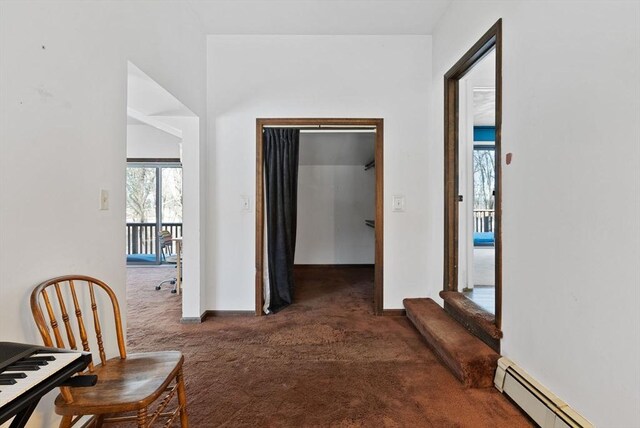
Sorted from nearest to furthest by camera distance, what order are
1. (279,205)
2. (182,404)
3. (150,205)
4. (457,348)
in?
1. (182,404)
2. (457,348)
3. (279,205)
4. (150,205)

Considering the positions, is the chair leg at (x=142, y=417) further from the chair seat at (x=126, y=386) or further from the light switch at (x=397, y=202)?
the light switch at (x=397, y=202)

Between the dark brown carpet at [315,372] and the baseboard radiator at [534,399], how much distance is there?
0.07m

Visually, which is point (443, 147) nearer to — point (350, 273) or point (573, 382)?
point (573, 382)

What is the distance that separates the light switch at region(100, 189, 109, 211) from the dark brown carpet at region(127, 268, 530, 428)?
1.19 meters

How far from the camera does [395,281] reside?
118 inches

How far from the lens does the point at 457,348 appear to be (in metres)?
1.94

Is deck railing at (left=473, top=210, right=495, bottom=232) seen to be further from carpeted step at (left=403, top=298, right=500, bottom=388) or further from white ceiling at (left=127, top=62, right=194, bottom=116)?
white ceiling at (left=127, top=62, right=194, bottom=116)

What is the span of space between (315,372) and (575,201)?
176 centimetres

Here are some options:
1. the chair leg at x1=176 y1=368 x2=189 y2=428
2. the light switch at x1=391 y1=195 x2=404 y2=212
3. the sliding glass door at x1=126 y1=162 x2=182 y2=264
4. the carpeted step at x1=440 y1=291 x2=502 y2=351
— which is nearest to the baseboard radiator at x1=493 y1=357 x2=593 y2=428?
the carpeted step at x1=440 y1=291 x2=502 y2=351

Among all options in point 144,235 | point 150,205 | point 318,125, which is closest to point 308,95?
point 318,125

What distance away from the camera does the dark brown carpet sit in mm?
1575

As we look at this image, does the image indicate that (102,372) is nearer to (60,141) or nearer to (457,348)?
(60,141)

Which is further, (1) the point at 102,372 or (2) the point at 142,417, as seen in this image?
(1) the point at 102,372

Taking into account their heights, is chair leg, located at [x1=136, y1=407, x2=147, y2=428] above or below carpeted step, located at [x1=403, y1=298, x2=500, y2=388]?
above
